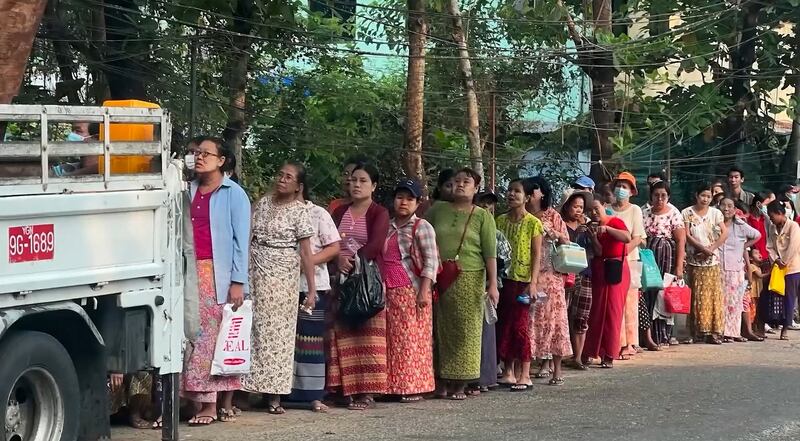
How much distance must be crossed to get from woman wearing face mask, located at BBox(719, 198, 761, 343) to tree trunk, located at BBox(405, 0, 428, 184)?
11.6 feet

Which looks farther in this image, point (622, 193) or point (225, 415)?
point (622, 193)

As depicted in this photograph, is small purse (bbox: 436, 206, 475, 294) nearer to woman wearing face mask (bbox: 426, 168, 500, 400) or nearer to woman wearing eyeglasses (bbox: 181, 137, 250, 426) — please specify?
woman wearing face mask (bbox: 426, 168, 500, 400)

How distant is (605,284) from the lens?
11.8m

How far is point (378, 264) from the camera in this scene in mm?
9320

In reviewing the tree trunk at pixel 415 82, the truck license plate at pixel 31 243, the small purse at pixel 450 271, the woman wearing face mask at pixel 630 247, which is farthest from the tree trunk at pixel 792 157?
the truck license plate at pixel 31 243

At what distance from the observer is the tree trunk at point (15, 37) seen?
23.9ft

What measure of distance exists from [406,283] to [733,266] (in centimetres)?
609

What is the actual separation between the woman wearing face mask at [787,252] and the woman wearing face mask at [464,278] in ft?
20.5

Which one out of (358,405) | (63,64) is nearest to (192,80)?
(63,64)

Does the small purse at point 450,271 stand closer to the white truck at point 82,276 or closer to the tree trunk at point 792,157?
the white truck at point 82,276

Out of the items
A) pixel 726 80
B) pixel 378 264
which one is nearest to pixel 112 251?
pixel 378 264

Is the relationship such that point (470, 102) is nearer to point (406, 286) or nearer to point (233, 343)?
point (406, 286)

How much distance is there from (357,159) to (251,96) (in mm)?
6566

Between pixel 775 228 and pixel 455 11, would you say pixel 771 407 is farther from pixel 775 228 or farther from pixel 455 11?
pixel 455 11
